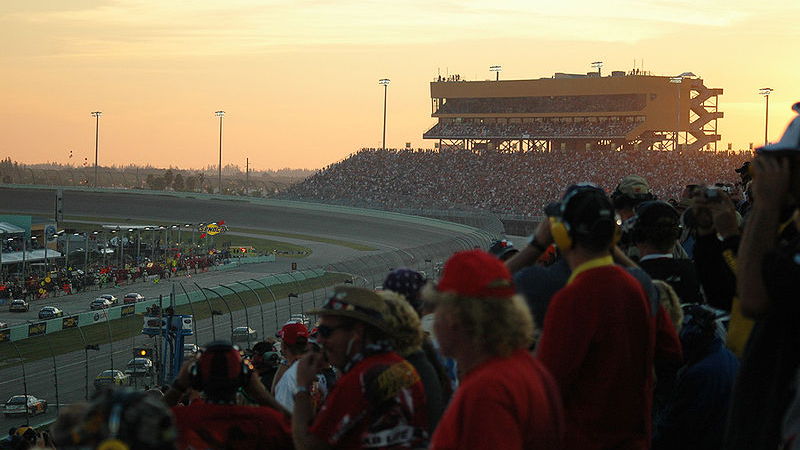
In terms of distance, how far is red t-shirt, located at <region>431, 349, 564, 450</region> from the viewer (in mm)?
3443

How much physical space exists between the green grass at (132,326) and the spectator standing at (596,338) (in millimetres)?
21809

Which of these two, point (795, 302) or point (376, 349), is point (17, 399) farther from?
point (795, 302)

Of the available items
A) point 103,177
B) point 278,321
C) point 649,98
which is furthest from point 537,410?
point 103,177

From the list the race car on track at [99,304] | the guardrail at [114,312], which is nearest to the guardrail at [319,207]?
the race car on track at [99,304]

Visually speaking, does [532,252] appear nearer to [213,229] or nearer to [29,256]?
[29,256]

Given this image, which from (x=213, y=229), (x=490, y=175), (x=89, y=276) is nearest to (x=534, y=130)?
(x=490, y=175)

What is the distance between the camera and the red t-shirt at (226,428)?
4.97m

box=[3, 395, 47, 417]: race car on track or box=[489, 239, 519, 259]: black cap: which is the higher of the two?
box=[489, 239, 519, 259]: black cap

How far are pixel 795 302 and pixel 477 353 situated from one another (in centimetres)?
99

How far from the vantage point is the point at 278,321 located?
28172mm

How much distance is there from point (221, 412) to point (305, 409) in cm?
51

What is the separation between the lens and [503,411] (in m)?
3.47

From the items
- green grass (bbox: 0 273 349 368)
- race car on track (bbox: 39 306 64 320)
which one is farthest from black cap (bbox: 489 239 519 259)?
race car on track (bbox: 39 306 64 320)

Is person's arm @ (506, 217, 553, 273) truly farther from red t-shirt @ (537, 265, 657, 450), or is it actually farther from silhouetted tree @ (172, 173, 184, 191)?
silhouetted tree @ (172, 173, 184, 191)
